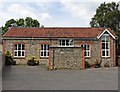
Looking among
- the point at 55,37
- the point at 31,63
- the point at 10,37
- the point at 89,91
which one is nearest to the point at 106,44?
the point at 55,37

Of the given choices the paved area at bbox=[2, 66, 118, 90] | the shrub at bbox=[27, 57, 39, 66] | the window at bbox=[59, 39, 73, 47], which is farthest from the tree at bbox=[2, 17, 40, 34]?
the paved area at bbox=[2, 66, 118, 90]

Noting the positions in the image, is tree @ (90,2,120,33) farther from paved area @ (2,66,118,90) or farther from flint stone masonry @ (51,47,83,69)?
paved area @ (2,66,118,90)

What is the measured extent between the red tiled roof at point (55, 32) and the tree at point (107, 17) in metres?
19.7

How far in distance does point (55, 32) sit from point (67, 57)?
7.62 m

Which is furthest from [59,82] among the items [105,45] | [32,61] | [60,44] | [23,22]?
[23,22]

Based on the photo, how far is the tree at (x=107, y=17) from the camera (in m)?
54.2

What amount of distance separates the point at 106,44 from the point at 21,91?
72.9 ft

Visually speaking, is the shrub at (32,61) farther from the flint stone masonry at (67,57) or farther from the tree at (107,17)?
the tree at (107,17)

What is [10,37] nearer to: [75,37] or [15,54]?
[15,54]

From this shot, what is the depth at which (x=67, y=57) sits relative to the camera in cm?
2817

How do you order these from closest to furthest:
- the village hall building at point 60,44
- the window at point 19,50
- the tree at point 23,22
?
1. the village hall building at point 60,44
2. the window at point 19,50
3. the tree at point 23,22

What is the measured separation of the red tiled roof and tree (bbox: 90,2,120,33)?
19.7 meters

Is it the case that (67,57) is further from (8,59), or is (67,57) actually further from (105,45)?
(8,59)

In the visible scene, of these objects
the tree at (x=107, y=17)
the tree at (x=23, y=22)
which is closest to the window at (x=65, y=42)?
the tree at (x=107, y=17)
